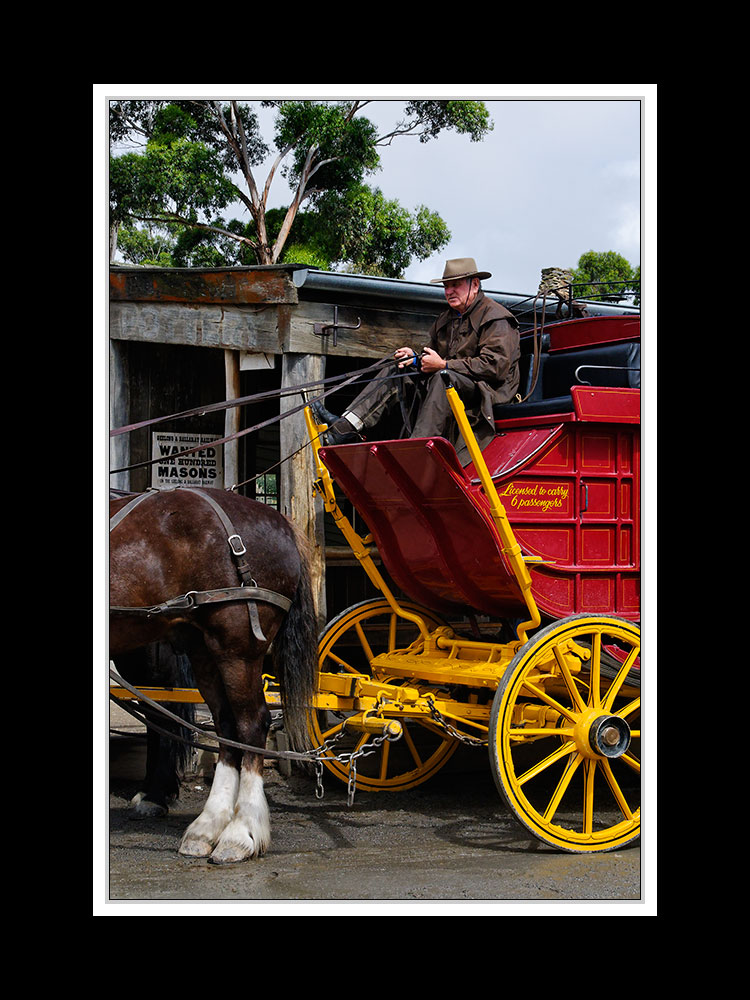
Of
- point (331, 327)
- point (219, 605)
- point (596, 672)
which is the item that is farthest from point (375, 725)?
point (331, 327)

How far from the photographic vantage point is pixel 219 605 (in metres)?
4.88

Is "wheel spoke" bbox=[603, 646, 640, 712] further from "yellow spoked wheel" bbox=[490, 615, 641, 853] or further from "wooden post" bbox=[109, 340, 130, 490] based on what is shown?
"wooden post" bbox=[109, 340, 130, 490]

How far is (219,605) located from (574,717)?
1.75 metres

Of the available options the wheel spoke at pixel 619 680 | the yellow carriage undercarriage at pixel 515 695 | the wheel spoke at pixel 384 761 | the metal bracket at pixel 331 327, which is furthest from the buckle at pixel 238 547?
the metal bracket at pixel 331 327

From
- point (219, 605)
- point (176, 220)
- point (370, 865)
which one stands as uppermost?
point (176, 220)

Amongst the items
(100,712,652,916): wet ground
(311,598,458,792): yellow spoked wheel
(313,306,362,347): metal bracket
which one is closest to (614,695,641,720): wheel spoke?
(100,712,652,916): wet ground

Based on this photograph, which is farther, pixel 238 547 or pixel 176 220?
pixel 176 220

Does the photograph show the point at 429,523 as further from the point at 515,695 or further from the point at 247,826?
the point at 247,826

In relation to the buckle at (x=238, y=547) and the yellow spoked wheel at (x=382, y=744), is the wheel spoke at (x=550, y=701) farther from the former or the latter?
the buckle at (x=238, y=547)

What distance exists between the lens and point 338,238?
45.0 feet

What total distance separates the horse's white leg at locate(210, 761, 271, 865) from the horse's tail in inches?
13.5

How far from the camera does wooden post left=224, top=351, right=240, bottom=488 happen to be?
23.1ft
